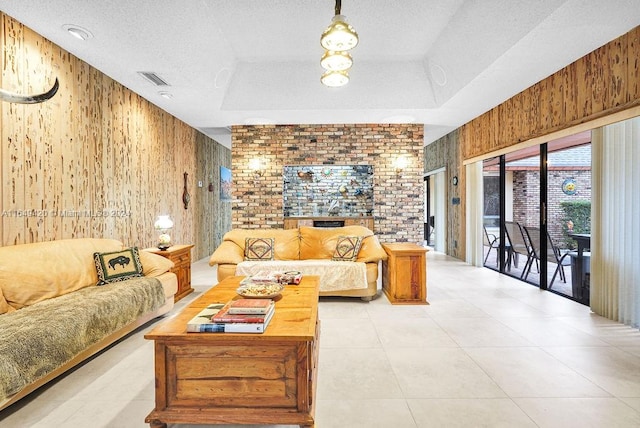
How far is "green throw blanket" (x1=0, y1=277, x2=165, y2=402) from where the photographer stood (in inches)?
69.1

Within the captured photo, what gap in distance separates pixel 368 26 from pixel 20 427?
4.62 meters

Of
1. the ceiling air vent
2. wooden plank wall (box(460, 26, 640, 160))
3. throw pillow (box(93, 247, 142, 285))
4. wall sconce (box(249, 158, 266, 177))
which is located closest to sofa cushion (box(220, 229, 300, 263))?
throw pillow (box(93, 247, 142, 285))

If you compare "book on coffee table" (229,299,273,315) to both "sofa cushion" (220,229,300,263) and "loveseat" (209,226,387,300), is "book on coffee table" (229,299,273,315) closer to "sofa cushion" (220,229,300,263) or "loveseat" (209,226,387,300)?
"loveseat" (209,226,387,300)

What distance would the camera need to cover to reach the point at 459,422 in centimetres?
170

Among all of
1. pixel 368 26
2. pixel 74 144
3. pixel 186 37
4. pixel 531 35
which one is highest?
pixel 368 26

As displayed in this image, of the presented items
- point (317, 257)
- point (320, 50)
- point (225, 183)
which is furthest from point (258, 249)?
point (225, 183)

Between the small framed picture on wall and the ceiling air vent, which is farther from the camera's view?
the small framed picture on wall

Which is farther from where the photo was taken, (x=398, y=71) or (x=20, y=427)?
(x=398, y=71)

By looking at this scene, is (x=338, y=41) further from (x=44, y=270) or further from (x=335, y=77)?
(x=44, y=270)

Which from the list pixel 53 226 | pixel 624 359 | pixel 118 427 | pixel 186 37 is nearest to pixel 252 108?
pixel 186 37

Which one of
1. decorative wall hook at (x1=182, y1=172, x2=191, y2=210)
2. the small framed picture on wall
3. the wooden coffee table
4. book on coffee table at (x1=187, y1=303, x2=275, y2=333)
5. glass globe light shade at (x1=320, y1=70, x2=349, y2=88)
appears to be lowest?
the wooden coffee table

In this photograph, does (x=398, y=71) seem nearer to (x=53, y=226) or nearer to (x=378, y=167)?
(x=378, y=167)

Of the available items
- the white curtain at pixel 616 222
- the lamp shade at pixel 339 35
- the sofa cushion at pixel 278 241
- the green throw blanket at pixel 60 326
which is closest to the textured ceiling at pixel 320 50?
the white curtain at pixel 616 222

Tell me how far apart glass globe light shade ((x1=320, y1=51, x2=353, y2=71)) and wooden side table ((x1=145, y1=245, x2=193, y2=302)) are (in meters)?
2.89
